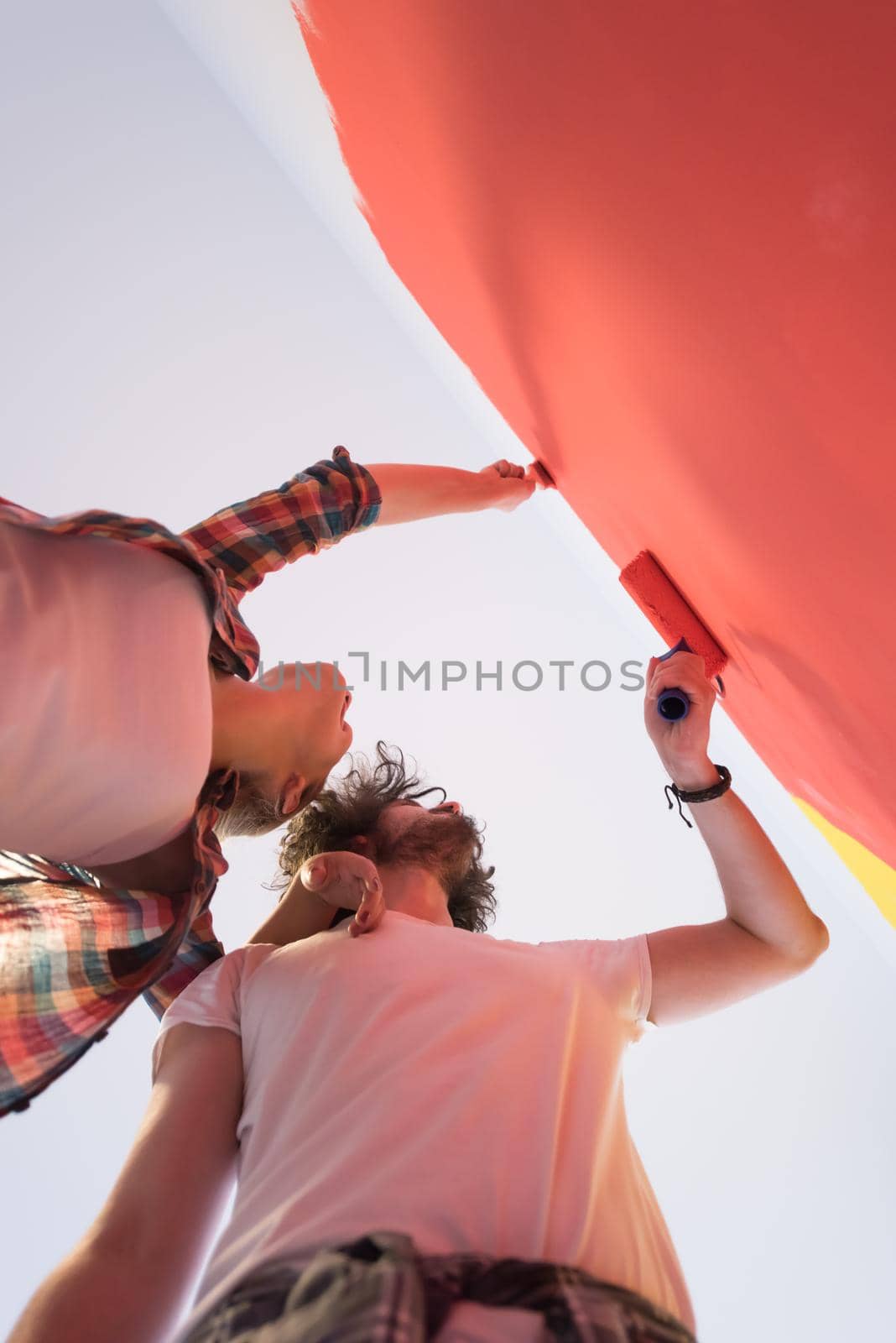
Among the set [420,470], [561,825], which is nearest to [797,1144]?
[561,825]

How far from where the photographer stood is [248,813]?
49.0 inches

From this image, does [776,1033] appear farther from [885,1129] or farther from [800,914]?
[800,914]

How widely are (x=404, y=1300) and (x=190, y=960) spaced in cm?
68

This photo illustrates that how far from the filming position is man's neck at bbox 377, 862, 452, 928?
1.25 meters

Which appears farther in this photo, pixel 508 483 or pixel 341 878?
pixel 508 483

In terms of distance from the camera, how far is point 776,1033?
2.37m

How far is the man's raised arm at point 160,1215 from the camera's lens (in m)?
0.76

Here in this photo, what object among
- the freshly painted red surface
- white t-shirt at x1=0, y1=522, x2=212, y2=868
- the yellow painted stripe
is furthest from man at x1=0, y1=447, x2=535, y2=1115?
the yellow painted stripe

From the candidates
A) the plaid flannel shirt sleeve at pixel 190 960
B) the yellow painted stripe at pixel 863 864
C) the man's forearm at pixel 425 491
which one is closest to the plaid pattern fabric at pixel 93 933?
the plaid flannel shirt sleeve at pixel 190 960

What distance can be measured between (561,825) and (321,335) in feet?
4.41

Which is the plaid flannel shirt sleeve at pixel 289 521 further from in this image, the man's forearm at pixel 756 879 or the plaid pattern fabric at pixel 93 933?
the man's forearm at pixel 756 879

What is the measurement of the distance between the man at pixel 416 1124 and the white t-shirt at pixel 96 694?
0.89 feet

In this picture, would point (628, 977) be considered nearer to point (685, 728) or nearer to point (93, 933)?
point (685, 728)

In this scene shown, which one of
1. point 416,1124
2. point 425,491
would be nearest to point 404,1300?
point 416,1124
